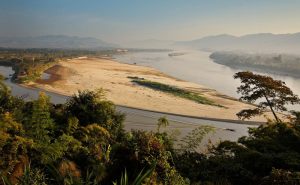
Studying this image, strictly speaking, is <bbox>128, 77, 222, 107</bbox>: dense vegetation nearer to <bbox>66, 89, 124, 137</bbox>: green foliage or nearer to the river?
the river

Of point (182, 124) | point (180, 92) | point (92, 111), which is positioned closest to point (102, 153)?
point (92, 111)

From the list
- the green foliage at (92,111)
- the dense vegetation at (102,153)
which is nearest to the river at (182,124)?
the dense vegetation at (102,153)

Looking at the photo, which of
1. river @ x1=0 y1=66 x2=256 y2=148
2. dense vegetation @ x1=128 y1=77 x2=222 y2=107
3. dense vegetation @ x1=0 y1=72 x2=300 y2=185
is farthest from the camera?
dense vegetation @ x1=128 y1=77 x2=222 y2=107

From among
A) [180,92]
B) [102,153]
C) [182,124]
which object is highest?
[102,153]

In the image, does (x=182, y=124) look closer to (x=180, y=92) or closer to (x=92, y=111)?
(x=180, y=92)

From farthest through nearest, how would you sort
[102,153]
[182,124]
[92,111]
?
[182,124] < [92,111] < [102,153]

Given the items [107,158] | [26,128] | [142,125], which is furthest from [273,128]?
[142,125]

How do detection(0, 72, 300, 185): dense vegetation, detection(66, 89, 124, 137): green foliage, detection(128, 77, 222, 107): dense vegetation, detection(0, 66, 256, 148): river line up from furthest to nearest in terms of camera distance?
detection(128, 77, 222, 107): dense vegetation < detection(0, 66, 256, 148): river < detection(66, 89, 124, 137): green foliage < detection(0, 72, 300, 185): dense vegetation

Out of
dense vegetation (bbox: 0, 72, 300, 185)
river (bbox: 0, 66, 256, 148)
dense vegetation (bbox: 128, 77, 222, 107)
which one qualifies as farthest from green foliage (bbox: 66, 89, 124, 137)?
dense vegetation (bbox: 128, 77, 222, 107)

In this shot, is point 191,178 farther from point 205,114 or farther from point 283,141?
point 205,114

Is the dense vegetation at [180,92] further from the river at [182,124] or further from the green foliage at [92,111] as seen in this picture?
the green foliage at [92,111]
